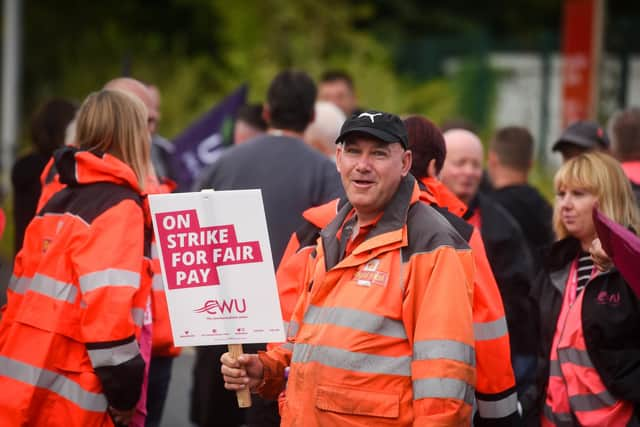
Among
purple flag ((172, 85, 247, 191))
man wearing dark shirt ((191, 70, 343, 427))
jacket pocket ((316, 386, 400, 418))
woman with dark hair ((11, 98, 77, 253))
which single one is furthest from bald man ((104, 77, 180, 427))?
purple flag ((172, 85, 247, 191))

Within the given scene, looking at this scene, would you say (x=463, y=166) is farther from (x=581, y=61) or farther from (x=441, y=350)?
(x=581, y=61)

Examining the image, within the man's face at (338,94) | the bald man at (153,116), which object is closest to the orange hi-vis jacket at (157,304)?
the bald man at (153,116)

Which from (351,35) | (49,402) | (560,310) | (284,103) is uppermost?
(351,35)

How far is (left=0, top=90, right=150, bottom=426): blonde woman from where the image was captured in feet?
17.2

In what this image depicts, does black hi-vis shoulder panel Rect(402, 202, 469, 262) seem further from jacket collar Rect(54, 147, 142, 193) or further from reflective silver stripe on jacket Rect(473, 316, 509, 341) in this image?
jacket collar Rect(54, 147, 142, 193)

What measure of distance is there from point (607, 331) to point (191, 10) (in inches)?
833

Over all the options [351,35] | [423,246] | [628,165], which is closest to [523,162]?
[628,165]

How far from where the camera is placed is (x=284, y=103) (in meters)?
6.92

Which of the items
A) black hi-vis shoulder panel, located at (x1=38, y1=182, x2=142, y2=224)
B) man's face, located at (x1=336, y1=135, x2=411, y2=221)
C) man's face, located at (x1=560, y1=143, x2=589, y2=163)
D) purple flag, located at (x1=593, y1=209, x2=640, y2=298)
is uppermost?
man's face, located at (x1=560, y1=143, x2=589, y2=163)

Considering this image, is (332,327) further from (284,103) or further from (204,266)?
(284,103)

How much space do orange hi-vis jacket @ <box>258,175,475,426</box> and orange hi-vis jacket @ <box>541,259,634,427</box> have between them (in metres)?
1.16

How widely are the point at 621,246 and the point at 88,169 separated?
2.35 metres

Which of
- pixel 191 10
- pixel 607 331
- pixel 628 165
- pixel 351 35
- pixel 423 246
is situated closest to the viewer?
pixel 423 246

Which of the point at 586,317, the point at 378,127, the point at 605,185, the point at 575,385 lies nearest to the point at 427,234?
the point at 378,127
